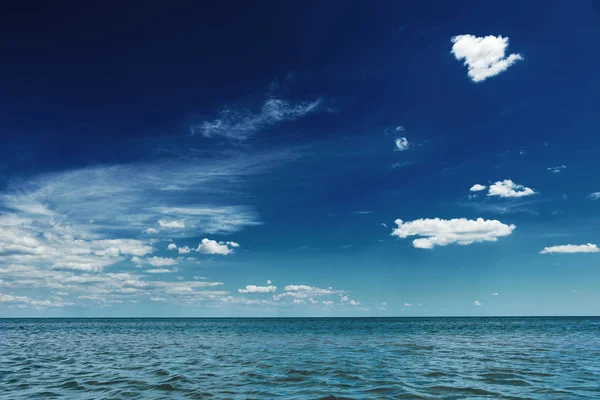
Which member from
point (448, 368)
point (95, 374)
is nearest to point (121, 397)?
point (95, 374)

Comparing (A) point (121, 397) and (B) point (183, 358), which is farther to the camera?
(B) point (183, 358)

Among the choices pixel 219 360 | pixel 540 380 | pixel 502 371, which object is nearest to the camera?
Answer: pixel 540 380

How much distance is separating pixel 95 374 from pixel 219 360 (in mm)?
9168

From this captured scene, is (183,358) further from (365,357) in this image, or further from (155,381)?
(365,357)

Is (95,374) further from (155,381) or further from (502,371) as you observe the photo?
(502,371)

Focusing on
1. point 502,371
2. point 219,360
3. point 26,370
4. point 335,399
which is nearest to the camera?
point 335,399

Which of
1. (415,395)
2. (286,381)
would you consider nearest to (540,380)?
(415,395)

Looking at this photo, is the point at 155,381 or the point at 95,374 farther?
the point at 95,374

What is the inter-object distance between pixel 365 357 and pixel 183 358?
14.3 meters

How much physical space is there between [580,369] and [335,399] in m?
17.0

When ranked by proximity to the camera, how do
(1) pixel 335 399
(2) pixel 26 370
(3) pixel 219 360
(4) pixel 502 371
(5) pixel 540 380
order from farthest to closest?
1. (3) pixel 219 360
2. (2) pixel 26 370
3. (4) pixel 502 371
4. (5) pixel 540 380
5. (1) pixel 335 399

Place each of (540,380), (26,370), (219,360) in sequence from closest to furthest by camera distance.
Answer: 1. (540,380)
2. (26,370)
3. (219,360)

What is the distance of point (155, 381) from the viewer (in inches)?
779

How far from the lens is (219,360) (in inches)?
1145
